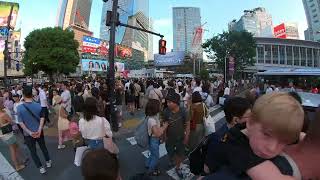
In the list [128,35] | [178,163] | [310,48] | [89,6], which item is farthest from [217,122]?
[89,6]

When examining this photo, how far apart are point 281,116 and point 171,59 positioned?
345ft

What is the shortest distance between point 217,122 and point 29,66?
57049 mm

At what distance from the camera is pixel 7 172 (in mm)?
8984

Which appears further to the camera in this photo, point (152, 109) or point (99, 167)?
point (152, 109)

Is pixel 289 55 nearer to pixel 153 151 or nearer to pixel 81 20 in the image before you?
pixel 81 20

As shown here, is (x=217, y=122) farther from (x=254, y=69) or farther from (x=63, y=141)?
(x=254, y=69)

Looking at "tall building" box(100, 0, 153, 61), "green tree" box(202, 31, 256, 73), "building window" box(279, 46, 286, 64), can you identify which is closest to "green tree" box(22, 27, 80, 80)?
"tall building" box(100, 0, 153, 61)

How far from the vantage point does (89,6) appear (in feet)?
470

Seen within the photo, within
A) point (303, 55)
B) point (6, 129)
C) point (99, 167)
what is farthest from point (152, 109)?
point (303, 55)

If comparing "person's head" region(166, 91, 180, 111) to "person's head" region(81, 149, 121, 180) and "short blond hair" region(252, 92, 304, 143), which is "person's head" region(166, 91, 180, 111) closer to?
"person's head" region(81, 149, 121, 180)

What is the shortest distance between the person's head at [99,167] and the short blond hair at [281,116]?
46.8 inches

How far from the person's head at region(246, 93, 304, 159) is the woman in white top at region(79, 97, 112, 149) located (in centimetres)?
513

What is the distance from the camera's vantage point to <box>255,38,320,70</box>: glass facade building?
122875 millimetres

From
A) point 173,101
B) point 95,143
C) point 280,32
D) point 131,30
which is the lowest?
point 95,143
